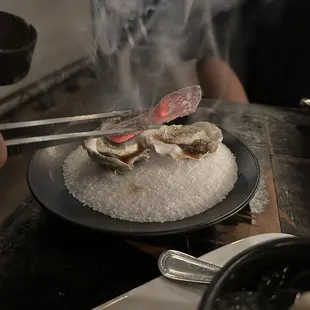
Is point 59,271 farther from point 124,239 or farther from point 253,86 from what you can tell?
point 253,86

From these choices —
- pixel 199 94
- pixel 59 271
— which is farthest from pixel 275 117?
pixel 59 271

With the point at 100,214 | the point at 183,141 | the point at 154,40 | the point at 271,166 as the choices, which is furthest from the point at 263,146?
the point at 154,40

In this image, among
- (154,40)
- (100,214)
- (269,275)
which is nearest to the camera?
(269,275)

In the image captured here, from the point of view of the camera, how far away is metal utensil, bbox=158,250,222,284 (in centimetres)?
41

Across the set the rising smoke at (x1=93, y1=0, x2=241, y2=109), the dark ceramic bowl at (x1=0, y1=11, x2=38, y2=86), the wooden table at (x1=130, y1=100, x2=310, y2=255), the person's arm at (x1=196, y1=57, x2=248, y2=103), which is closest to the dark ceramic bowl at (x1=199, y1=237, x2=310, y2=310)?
the wooden table at (x1=130, y1=100, x2=310, y2=255)

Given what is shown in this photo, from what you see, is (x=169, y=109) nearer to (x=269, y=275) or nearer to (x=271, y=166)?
(x=271, y=166)

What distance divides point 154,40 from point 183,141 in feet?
1.77

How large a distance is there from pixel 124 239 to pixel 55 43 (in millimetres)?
534

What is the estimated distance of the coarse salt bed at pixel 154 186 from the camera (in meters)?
0.54

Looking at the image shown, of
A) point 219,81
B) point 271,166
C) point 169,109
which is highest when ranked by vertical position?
point 169,109

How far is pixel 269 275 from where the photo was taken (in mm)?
308

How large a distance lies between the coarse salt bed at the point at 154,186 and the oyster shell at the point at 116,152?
0.04 feet

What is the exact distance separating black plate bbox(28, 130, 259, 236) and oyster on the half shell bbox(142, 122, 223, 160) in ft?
0.15

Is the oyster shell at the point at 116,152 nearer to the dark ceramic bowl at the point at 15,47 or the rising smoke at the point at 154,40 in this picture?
the dark ceramic bowl at the point at 15,47
